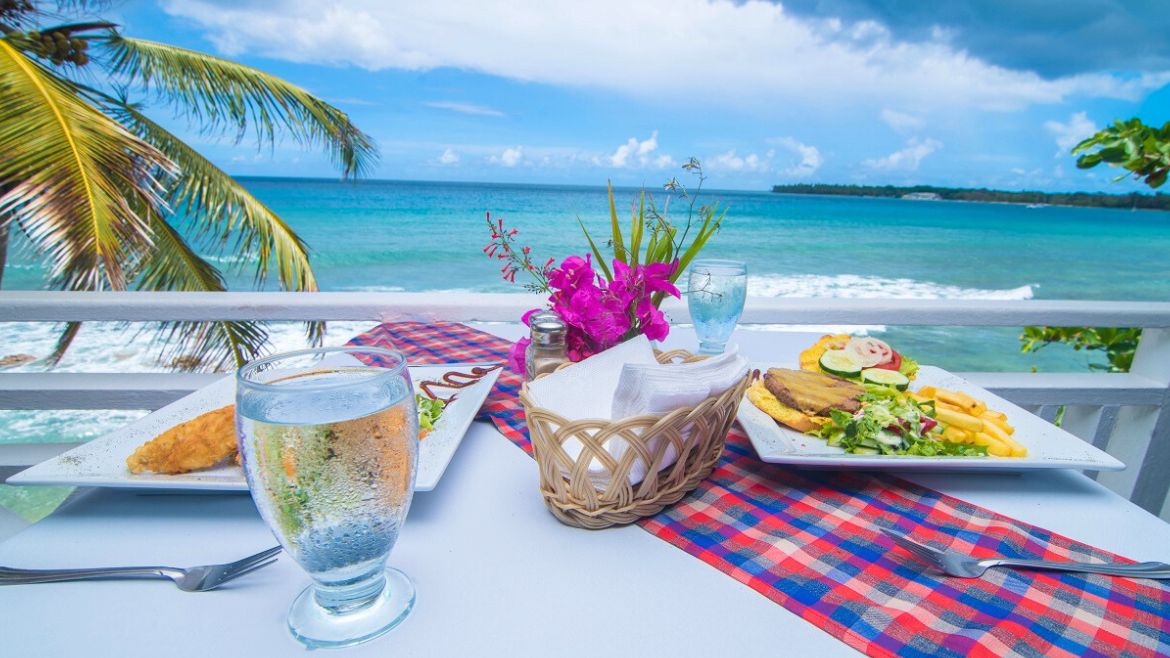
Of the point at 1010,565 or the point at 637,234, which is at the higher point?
the point at 637,234

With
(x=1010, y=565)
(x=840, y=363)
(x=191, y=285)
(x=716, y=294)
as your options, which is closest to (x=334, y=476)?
(x=1010, y=565)

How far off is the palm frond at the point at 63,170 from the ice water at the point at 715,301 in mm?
2859

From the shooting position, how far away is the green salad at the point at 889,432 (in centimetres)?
83

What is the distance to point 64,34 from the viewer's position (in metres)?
4.60

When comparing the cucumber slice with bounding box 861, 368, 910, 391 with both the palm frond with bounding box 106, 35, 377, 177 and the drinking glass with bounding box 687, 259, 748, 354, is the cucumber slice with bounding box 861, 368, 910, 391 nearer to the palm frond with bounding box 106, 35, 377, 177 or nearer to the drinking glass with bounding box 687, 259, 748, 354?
the drinking glass with bounding box 687, 259, 748, 354

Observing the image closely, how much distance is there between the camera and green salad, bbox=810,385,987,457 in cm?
83

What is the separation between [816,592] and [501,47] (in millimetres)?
39343

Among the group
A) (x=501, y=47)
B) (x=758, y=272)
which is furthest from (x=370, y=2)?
(x=758, y=272)

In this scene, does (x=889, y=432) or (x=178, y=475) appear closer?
(x=178, y=475)

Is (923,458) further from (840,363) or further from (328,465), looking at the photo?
(328,465)

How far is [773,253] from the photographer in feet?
73.0

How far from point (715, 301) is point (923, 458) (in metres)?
0.47

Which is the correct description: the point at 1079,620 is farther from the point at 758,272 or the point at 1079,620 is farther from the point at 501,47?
the point at 501,47

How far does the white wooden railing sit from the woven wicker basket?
3.23ft
